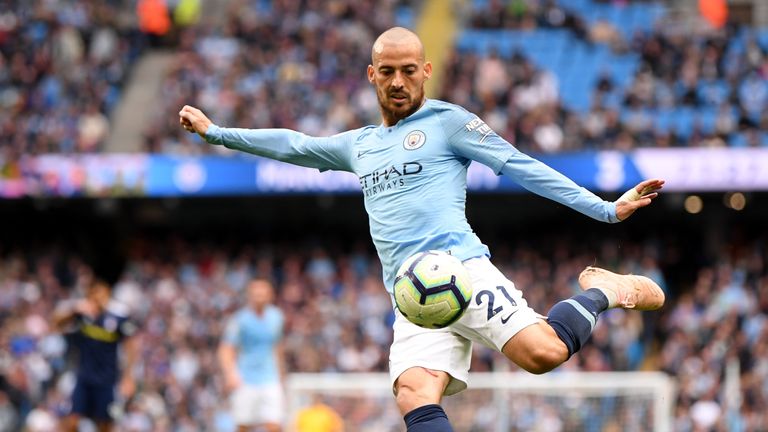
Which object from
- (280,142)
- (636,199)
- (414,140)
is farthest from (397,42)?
(636,199)

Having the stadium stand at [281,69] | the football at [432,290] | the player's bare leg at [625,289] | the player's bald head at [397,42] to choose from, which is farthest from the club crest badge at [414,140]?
the stadium stand at [281,69]

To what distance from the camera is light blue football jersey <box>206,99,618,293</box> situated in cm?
632

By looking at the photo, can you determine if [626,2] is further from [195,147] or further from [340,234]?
[195,147]

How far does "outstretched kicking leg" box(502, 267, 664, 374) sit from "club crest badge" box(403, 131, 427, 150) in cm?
107

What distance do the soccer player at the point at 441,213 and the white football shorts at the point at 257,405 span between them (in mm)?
5691

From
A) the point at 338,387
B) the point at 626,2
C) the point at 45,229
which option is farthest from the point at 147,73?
the point at 338,387

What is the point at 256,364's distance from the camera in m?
12.2

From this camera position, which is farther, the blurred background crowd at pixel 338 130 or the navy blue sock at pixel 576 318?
the blurred background crowd at pixel 338 130

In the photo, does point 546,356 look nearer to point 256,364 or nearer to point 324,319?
point 256,364

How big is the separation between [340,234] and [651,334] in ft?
20.7

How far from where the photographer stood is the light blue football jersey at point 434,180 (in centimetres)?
632

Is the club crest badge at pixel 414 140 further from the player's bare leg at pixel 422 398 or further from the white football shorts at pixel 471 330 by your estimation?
the player's bare leg at pixel 422 398

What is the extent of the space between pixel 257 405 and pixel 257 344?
59cm

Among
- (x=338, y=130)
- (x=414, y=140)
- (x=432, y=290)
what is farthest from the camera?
(x=338, y=130)
